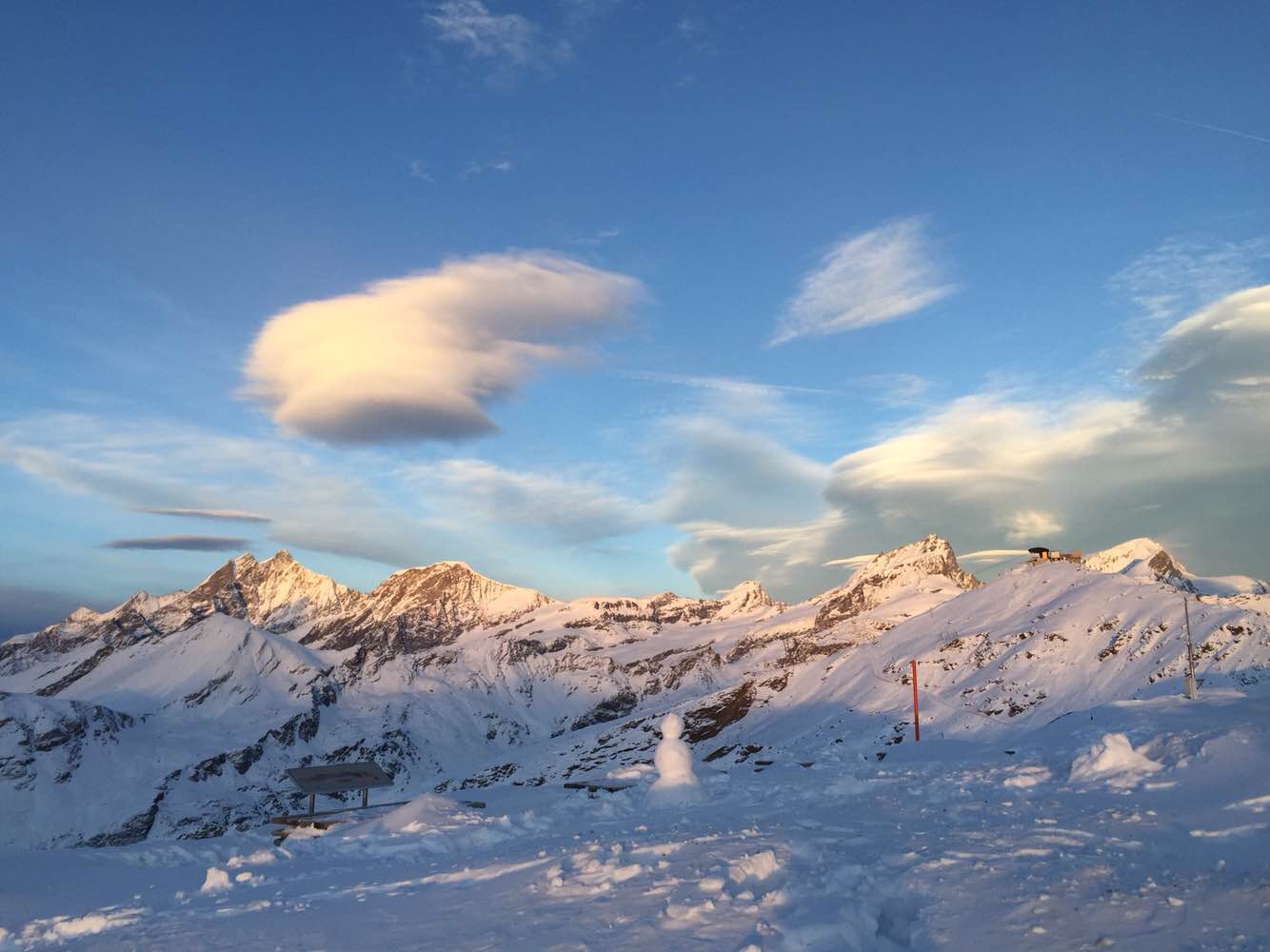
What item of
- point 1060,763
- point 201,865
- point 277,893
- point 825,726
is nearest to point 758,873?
point 277,893

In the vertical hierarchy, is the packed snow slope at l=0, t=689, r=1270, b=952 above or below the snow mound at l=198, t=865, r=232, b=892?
above

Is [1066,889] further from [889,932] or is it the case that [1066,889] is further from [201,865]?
[201,865]

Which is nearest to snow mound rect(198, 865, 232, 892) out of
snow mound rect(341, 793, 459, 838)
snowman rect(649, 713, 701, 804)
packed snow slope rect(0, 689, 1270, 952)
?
packed snow slope rect(0, 689, 1270, 952)

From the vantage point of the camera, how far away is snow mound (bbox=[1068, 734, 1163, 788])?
2302cm

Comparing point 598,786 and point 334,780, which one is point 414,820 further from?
point 334,780

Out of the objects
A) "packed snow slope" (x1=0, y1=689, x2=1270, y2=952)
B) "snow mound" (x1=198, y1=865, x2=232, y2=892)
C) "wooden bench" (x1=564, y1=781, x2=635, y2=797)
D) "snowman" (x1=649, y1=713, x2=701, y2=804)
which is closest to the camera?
"packed snow slope" (x1=0, y1=689, x2=1270, y2=952)

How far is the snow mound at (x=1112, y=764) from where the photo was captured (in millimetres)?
23016

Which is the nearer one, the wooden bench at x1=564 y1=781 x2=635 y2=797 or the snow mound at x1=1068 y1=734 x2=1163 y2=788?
the snow mound at x1=1068 y1=734 x2=1163 y2=788

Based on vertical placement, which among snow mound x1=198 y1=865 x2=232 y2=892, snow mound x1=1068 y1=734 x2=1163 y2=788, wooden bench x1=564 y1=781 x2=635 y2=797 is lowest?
snow mound x1=198 y1=865 x2=232 y2=892

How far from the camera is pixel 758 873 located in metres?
14.4

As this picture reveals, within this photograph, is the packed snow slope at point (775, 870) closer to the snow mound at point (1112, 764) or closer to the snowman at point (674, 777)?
Result: the snow mound at point (1112, 764)

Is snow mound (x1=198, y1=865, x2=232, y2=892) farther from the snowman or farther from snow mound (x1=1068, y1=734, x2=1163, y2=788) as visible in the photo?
snow mound (x1=1068, y1=734, x2=1163, y2=788)

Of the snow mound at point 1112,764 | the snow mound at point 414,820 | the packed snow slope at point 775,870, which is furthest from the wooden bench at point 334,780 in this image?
the snow mound at point 1112,764

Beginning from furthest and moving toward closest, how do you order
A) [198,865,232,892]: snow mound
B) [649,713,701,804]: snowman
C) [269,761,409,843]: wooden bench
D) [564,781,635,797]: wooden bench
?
1. [269,761,409,843]: wooden bench
2. [564,781,635,797]: wooden bench
3. [649,713,701,804]: snowman
4. [198,865,232,892]: snow mound
